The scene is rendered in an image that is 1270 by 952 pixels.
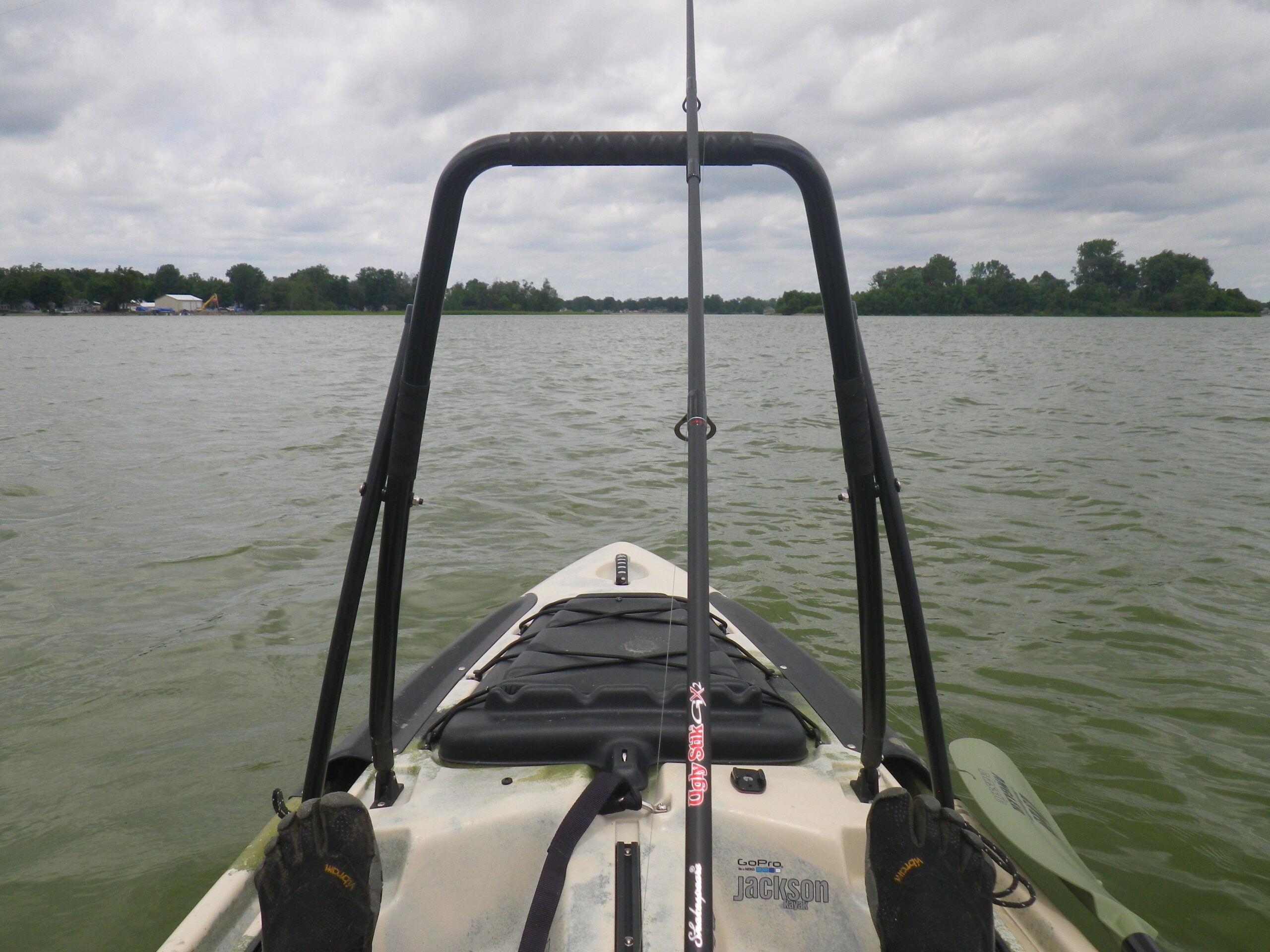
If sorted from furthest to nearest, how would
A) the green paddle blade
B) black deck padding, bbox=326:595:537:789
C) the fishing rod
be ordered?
black deck padding, bbox=326:595:537:789, the green paddle blade, the fishing rod

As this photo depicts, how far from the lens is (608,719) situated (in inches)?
99.7

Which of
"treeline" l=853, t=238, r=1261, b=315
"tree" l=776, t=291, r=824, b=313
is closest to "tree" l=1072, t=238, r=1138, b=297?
"treeline" l=853, t=238, r=1261, b=315

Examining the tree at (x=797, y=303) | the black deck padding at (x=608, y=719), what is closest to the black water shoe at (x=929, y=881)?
the black deck padding at (x=608, y=719)

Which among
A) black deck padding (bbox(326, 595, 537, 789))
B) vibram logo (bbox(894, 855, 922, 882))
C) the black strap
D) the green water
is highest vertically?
vibram logo (bbox(894, 855, 922, 882))

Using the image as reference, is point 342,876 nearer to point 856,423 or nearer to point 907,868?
point 907,868

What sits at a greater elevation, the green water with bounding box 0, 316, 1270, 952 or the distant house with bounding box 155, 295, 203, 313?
the distant house with bounding box 155, 295, 203, 313

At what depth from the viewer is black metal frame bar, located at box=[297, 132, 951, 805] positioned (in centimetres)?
178

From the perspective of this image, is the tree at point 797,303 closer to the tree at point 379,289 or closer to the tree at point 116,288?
the tree at point 379,289

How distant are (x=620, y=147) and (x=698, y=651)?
45.6 inches

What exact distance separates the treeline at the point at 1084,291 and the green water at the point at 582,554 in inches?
3117

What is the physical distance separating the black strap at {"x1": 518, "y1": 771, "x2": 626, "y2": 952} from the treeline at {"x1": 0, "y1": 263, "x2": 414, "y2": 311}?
88617 millimetres

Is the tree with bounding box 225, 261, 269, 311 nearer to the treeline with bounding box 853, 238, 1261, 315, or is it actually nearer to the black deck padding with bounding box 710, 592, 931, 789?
the treeline with bounding box 853, 238, 1261, 315

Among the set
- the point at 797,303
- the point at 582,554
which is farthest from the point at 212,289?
the point at 582,554

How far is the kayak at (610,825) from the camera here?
6.97 ft
